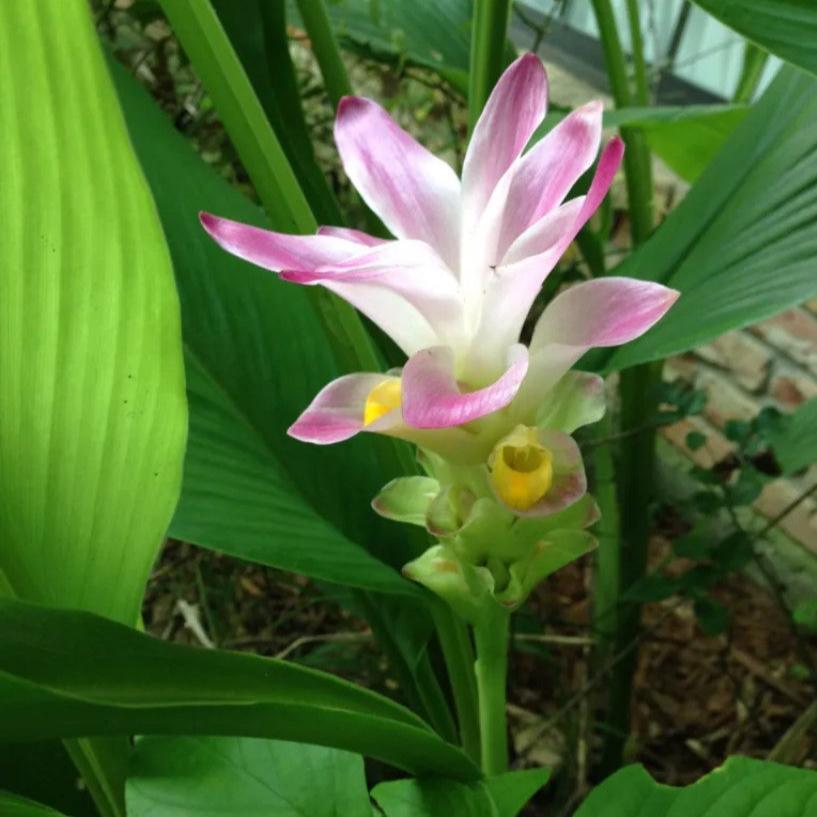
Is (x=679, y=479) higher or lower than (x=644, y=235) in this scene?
lower

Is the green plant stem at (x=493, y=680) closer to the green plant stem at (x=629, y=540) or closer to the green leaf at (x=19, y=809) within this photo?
the green leaf at (x=19, y=809)

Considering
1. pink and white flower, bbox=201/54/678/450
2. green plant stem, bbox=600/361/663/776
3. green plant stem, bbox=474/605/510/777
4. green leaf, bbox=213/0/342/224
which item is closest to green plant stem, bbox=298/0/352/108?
green leaf, bbox=213/0/342/224

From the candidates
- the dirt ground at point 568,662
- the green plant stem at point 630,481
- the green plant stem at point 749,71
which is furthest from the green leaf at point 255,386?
the green plant stem at point 749,71

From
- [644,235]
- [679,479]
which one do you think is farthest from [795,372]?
[644,235]

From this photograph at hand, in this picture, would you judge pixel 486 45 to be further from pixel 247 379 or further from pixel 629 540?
pixel 629 540

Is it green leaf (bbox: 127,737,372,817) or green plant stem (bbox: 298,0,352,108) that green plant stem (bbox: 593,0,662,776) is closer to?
green plant stem (bbox: 298,0,352,108)

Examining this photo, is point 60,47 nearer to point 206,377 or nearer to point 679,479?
point 206,377
